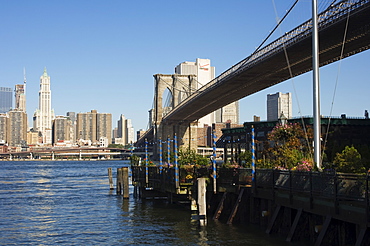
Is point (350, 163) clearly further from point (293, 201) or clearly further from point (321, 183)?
point (321, 183)

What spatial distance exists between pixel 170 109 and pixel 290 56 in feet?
269

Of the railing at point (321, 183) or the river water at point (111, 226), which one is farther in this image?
the river water at point (111, 226)

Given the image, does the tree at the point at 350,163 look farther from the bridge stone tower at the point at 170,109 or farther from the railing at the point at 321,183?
the bridge stone tower at the point at 170,109

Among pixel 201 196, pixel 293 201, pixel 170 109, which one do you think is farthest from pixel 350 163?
pixel 170 109

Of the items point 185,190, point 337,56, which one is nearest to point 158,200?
point 185,190

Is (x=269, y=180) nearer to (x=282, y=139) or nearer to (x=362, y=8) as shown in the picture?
(x=282, y=139)

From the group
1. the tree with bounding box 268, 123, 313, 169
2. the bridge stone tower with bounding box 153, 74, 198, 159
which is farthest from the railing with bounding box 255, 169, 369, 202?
the bridge stone tower with bounding box 153, 74, 198, 159

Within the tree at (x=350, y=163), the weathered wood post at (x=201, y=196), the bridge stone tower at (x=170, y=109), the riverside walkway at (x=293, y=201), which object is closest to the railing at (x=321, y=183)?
the riverside walkway at (x=293, y=201)

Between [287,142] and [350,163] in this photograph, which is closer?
[350,163]

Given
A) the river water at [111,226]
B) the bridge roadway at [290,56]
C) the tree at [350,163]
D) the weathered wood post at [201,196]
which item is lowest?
the river water at [111,226]

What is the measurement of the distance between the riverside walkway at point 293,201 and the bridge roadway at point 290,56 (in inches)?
530

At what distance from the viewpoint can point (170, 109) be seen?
437ft

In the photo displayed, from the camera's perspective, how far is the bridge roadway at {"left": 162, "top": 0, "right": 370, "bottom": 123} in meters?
39.1

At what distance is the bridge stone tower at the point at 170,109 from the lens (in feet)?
344
